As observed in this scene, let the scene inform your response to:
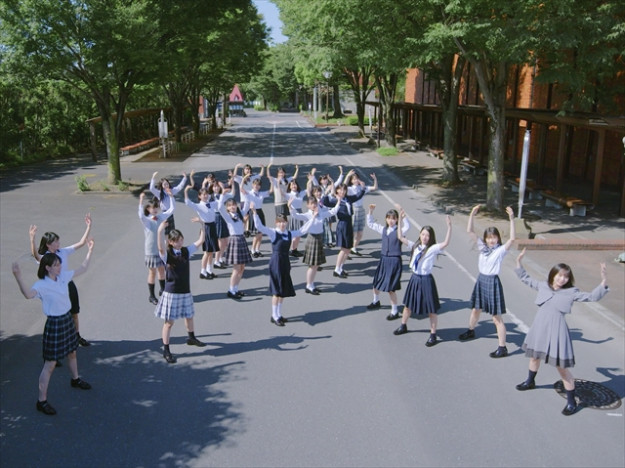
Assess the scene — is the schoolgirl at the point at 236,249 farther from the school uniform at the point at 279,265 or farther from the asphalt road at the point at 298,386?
the school uniform at the point at 279,265

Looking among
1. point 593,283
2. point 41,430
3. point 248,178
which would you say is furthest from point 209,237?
point 593,283

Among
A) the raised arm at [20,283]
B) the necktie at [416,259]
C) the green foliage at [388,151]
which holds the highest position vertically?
the raised arm at [20,283]

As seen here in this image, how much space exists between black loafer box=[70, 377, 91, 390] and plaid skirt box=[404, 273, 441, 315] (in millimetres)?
4590

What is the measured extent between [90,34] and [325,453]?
17.7 m

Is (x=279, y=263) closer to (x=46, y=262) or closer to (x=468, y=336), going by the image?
(x=468, y=336)

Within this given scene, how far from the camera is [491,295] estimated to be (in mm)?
8055

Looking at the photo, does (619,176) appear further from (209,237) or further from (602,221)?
(209,237)

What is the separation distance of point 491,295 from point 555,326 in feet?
4.54

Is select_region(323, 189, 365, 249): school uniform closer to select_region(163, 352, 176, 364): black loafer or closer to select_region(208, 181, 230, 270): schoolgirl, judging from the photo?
select_region(208, 181, 230, 270): schoolgirl

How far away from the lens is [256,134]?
52.3 m

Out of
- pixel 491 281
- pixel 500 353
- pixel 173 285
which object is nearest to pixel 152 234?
pixel 173 285

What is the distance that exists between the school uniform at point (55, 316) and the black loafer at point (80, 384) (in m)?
0.52

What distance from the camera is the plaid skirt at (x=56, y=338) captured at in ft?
21.9

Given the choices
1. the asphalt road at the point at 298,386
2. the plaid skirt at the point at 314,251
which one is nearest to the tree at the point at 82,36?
the asphalt road at the point at 298,386
